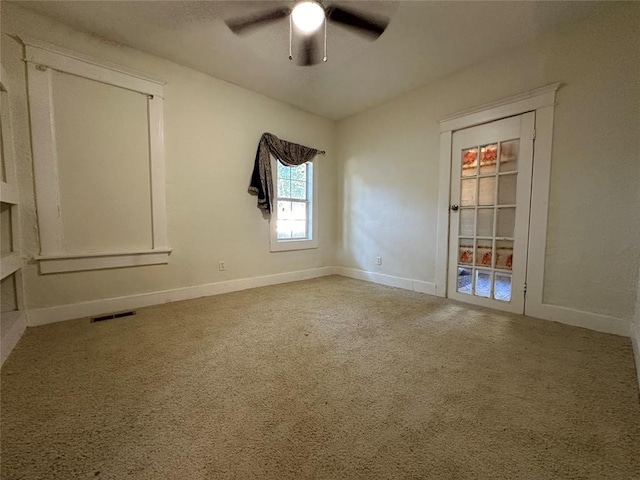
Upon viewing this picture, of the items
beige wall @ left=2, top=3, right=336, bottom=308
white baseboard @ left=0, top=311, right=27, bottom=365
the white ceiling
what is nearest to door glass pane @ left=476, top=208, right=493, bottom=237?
the white ceiling

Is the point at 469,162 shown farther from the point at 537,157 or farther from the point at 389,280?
the point at 389,280

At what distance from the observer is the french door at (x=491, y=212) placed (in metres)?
2.44

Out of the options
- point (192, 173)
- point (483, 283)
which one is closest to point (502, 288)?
point (483, 283)

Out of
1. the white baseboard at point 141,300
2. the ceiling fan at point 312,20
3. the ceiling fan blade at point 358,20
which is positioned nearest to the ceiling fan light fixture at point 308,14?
the ceiling fan at point 312,20

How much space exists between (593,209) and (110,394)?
3463 mm

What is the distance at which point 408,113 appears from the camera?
10.8ft

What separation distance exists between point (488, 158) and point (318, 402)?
9.00 ft

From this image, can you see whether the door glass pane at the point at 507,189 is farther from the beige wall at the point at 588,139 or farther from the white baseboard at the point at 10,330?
the white baseboard at the point at 10,330

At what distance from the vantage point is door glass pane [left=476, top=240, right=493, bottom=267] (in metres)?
2.68

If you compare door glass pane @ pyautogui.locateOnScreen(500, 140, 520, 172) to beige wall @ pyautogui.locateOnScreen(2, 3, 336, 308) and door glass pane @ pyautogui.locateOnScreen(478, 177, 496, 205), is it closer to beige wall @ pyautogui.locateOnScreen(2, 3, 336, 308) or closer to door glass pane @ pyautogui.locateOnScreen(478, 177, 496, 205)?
door glass pane @ pyautogui.locateOnScreen(478, 177, 496, 205)

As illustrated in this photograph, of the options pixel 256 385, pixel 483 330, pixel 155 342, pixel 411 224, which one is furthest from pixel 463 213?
pixel 155 342

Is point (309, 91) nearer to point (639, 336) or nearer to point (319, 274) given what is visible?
point (319, 274)

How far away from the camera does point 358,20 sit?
181 cm

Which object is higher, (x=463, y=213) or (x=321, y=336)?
(x=463, y=213)
